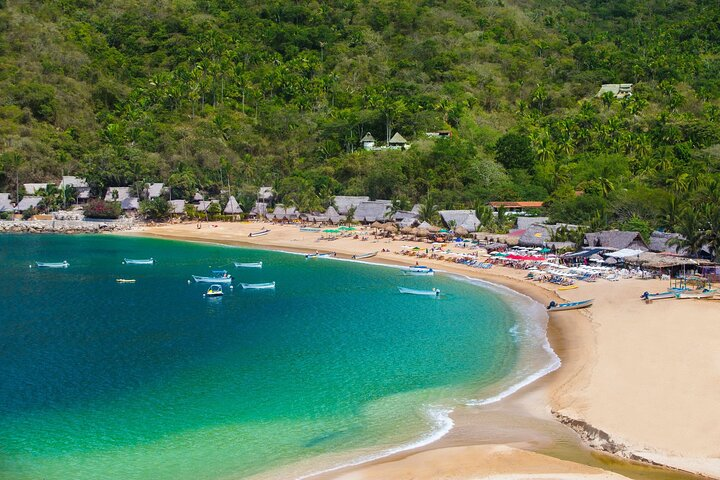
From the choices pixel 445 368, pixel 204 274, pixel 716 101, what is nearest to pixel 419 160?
pixel 204 274

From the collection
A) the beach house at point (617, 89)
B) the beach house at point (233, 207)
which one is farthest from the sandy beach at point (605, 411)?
the beach house at point (617, 89)

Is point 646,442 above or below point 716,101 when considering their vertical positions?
below

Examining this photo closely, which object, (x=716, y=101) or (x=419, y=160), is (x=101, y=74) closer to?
(x=419, y=160)

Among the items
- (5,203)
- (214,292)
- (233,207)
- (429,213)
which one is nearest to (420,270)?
(214,292)

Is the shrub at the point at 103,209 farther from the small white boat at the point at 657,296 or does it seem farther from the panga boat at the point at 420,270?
the small white boat at the point at 657,296

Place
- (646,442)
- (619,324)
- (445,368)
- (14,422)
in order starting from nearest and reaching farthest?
(646,442) < (14,422) < (445,368) < (619,324)

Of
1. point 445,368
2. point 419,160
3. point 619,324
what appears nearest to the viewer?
point 445,368

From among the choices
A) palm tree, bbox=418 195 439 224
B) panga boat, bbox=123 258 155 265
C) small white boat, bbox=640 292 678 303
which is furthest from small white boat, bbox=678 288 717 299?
panga boat, bbox=123 258 155 265
